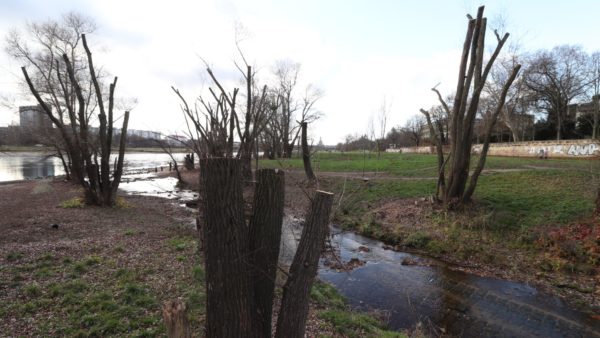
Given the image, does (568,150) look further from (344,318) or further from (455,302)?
(344,318)

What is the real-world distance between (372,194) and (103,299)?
12896 millimetres

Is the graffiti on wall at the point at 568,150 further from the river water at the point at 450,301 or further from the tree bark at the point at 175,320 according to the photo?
the tree bark at the point at 175,320

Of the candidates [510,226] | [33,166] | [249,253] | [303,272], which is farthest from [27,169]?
[510,226]

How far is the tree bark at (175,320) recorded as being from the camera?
7.78 ft

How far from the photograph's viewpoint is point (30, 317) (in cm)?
423

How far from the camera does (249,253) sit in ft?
8.77

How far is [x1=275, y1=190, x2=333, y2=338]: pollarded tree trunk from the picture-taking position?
280cm

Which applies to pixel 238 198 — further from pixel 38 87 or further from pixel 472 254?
pixel 38 87

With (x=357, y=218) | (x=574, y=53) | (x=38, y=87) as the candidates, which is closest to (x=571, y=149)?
(x=357, y=218)

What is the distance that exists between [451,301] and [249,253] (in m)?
5.72

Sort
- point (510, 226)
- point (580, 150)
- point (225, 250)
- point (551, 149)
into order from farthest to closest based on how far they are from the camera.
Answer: point (551, 149) < point (580, 150) < point (510, 226) < point (225, 250)

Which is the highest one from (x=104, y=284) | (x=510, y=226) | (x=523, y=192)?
(x=523, y=192)

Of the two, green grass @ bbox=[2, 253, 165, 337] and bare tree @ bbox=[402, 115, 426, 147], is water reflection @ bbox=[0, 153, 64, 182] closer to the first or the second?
green grass @ bbox=[2, 253, 165, 337]

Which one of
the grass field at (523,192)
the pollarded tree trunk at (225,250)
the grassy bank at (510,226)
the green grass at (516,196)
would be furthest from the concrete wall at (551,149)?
the pollarded tree trunk at (225,250)
